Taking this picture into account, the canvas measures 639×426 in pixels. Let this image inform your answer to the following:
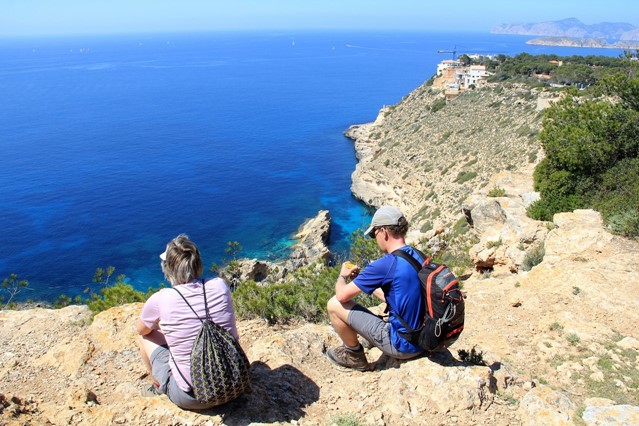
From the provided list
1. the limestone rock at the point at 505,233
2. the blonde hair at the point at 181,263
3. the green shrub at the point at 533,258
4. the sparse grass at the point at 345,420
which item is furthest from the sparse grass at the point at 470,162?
the blonde hair at the point at 181,263

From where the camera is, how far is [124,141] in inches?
2544

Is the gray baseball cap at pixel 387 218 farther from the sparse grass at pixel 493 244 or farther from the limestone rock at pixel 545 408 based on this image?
the sparse grass at pixel 493 244

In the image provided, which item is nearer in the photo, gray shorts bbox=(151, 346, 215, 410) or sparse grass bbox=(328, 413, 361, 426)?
gray shorts bbox=(151, 346, 215, 410)

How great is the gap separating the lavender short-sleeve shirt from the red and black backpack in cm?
155

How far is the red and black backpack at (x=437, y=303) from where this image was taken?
379cm

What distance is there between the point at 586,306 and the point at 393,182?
3518 cm

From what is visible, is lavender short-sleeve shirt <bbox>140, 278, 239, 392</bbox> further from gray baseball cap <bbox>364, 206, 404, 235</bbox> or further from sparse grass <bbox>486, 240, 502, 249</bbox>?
sparse grass <bbox>486, 240, 502, 249</bbox>

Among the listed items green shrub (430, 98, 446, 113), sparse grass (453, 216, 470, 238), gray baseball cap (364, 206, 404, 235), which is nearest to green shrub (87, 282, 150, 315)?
gray baseball cap (364, 206, 404, 235)

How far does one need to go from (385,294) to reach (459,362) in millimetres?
1160

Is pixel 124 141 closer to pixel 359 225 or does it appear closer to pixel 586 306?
pixel 359 225

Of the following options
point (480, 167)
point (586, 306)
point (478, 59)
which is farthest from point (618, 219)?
point (478, 59)

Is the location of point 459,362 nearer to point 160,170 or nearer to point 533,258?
point 533,258

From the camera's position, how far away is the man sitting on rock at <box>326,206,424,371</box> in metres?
3.85

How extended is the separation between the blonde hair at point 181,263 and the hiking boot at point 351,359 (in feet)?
5.88
